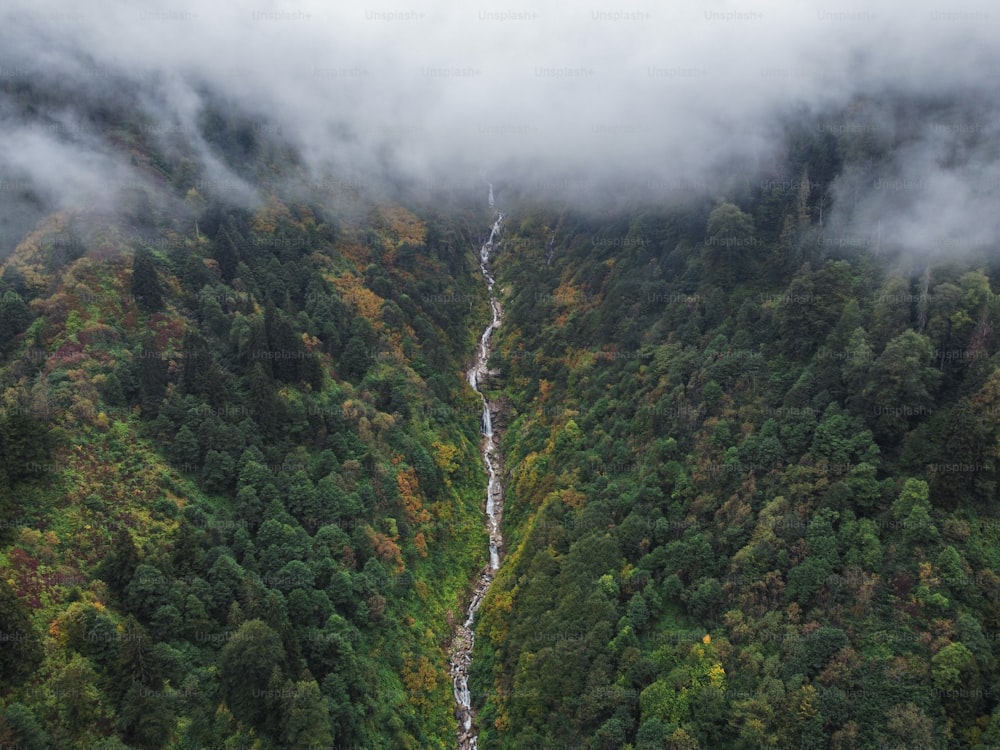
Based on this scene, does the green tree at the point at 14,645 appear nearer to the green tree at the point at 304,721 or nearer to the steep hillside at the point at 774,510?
the green tree at the point at 304,721

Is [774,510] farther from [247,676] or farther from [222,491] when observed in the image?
[222,491]

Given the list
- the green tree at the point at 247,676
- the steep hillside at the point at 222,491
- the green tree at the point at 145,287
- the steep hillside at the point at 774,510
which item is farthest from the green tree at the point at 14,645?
the green tree at the point at 145,287

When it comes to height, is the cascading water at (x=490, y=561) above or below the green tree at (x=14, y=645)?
below

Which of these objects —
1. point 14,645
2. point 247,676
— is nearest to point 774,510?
point 247,676

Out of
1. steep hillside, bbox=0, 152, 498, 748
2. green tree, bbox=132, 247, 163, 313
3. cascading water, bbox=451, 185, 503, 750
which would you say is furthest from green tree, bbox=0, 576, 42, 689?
green tree, bbox=132, 247, 163, 313

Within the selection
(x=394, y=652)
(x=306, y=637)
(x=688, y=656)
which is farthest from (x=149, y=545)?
(x=688, y=656)

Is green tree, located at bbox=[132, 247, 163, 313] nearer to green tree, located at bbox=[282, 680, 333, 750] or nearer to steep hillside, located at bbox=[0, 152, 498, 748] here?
steep hillside, located at bbox=[0, 152, 498, 748]
